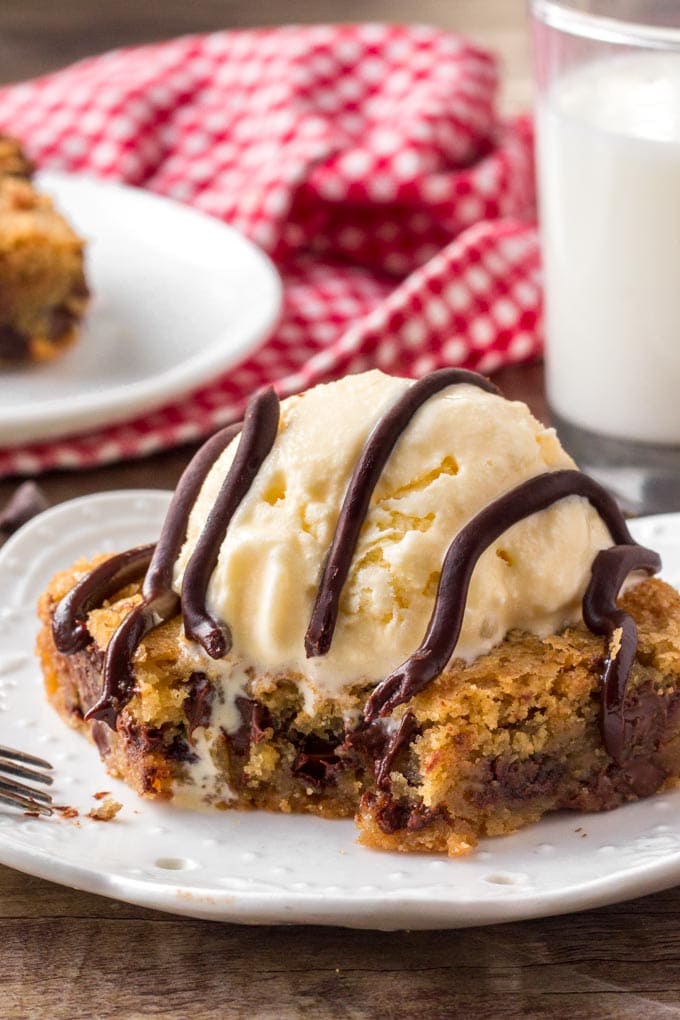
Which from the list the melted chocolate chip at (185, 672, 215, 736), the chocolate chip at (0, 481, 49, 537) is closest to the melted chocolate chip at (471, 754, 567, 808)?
the melted chocolate chip at (185, 672, 215, 736)

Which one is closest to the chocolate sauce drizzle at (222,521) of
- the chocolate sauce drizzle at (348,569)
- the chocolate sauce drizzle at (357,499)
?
the chocolate sauce drizzle at (348,569)

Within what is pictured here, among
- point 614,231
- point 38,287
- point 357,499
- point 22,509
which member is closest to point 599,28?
point 614,231

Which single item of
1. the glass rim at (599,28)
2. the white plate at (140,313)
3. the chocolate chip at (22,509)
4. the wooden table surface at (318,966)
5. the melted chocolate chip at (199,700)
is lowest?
the white plate at (140,313)

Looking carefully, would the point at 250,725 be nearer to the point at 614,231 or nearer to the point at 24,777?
the point at 24,777

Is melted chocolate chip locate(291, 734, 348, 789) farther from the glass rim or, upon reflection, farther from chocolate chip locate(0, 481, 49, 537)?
the glass rim

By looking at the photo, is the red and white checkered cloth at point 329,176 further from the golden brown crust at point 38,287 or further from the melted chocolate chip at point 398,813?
the melted chocolate chip at point 398,813
